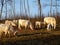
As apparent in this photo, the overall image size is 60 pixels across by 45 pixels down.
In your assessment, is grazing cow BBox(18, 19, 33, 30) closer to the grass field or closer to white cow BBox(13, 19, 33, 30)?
white cow BBox(13, 19, 33, 30)

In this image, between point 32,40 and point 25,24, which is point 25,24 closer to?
point 25,24

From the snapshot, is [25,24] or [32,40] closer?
[32,40]

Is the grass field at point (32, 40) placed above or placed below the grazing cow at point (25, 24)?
below

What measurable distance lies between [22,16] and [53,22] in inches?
729

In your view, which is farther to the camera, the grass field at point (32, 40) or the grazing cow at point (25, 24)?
the grazing cow at point (25, 24)

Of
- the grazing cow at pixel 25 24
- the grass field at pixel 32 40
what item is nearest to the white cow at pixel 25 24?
the grazing cow at pixel 25 24

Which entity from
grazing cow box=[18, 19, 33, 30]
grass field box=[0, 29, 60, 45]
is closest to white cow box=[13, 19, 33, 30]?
grazing cow box=[18, 19, 33, 30]

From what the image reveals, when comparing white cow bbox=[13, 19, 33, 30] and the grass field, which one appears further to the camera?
white cow bbox=[13, 19, 33, 30]

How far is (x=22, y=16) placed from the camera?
41969mm

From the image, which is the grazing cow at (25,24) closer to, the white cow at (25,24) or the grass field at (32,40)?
the white cow at (25,24)

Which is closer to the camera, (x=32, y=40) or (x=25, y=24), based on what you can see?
(x=32, y=40)

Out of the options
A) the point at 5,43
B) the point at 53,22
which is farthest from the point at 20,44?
the point at 53,22

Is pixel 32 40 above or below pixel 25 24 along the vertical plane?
below

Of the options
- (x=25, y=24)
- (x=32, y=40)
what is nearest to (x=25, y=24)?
(x=25, y=24)
